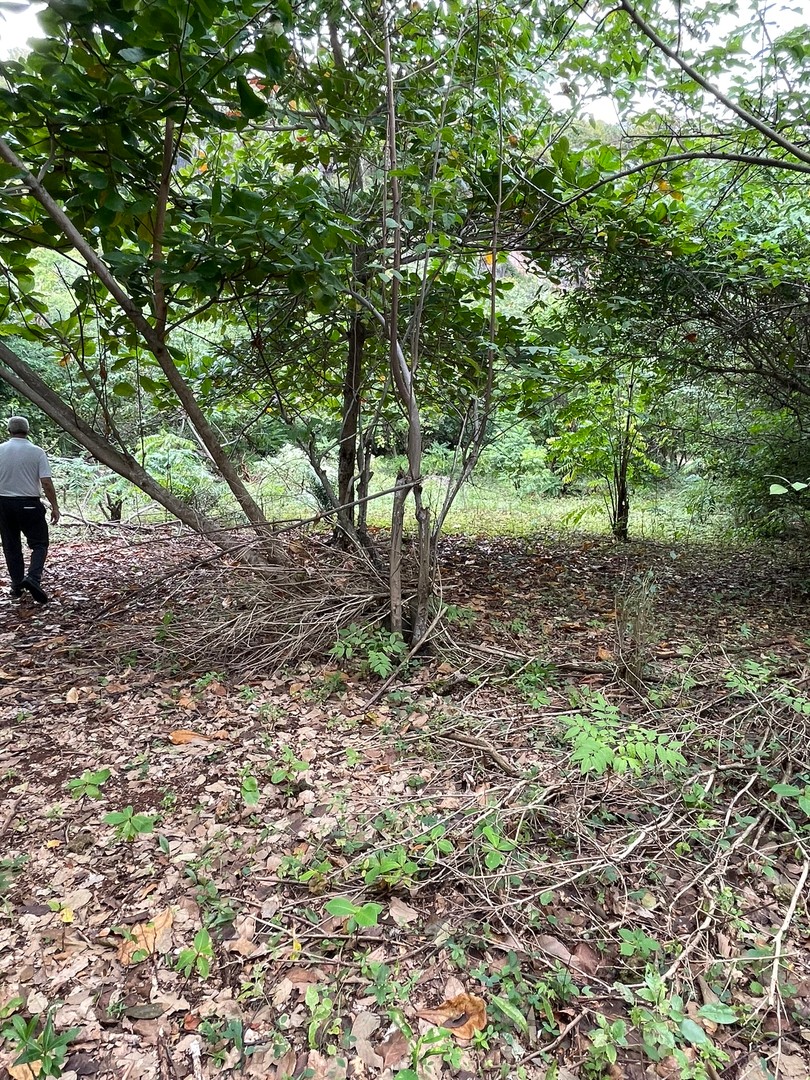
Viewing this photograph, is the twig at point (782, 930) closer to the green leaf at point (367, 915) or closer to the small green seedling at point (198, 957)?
the green leaf at point (367, 915)

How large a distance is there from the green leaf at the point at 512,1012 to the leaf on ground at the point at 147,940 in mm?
994

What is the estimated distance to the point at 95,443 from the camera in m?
3.81

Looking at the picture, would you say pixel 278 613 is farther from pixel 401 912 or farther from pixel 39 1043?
pixel 39 1043

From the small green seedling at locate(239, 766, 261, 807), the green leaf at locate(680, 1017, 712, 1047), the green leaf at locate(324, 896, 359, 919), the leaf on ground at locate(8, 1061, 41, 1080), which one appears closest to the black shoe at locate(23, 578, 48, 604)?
the small green seedling at locate(239, 766, 261, 807)

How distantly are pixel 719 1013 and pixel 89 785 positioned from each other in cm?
235

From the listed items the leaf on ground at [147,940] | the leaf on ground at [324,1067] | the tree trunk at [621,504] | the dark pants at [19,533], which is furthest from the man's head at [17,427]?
the tree trunk at [621,504]

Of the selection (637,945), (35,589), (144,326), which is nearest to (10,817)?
(637,945)

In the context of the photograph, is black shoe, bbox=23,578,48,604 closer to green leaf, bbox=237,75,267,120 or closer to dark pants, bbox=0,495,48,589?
dark pants, bbox=0,495,48,589

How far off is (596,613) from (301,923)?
3371 millimetres

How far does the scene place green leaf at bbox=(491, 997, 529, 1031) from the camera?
1463 mm

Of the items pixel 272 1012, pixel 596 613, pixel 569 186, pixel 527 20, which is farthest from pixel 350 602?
pixel 527 20

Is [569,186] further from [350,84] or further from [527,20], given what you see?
[350,84]

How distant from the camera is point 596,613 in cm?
452

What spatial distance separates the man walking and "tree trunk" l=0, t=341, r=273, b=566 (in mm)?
1091
